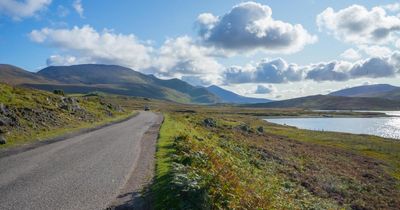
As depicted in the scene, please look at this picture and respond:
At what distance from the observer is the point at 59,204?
48.0ft

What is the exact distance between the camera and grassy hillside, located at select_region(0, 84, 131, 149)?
3662cm

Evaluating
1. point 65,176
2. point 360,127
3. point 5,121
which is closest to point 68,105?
point 5,121

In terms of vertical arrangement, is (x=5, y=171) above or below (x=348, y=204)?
above

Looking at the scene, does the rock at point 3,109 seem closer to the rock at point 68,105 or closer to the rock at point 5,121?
the rock at point 5,121

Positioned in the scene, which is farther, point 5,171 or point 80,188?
point 5,171

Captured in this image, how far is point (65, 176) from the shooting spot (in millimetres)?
19609

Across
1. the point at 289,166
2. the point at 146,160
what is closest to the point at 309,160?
the point at 289,166

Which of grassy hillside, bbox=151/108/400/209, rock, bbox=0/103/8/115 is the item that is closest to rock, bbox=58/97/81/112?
rock, bbox=0/103/8/115

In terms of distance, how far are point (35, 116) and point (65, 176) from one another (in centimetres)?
2755

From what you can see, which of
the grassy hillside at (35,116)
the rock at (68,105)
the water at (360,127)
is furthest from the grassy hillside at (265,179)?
the water at (360,127)

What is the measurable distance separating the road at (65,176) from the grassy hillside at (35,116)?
286 inches

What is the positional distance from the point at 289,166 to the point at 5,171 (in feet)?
85.9

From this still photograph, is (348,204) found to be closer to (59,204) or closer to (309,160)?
(309,160)

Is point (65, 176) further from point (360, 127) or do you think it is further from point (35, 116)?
point (360, 127)
